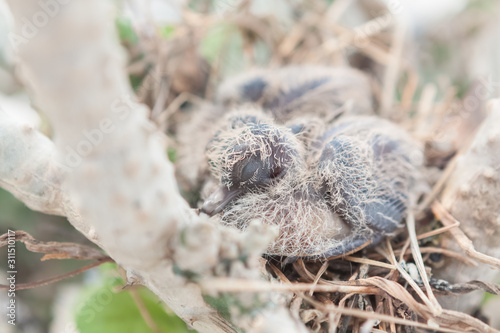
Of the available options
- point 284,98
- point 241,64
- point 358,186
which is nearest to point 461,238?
point 358,186

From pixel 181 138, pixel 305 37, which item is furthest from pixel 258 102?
pixel 305 37

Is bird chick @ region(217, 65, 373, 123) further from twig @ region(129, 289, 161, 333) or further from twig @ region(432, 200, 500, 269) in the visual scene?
twig @ region(129, 289, 161, 333)

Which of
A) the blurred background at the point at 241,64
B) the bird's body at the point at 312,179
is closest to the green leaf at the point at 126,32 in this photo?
the blurred background at the point at 241,64

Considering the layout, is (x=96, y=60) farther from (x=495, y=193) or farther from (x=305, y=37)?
(x=305, y=37)

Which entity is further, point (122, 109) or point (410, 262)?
point (410, 262)

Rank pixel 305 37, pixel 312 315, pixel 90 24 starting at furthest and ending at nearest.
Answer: pixel 305 37 < pixel 312 315 < pixel 90 24

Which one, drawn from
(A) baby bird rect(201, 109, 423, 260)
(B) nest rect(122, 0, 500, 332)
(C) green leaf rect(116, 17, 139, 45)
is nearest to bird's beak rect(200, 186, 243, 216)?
(A) baby bird rect(201, 109, 423, 260)
